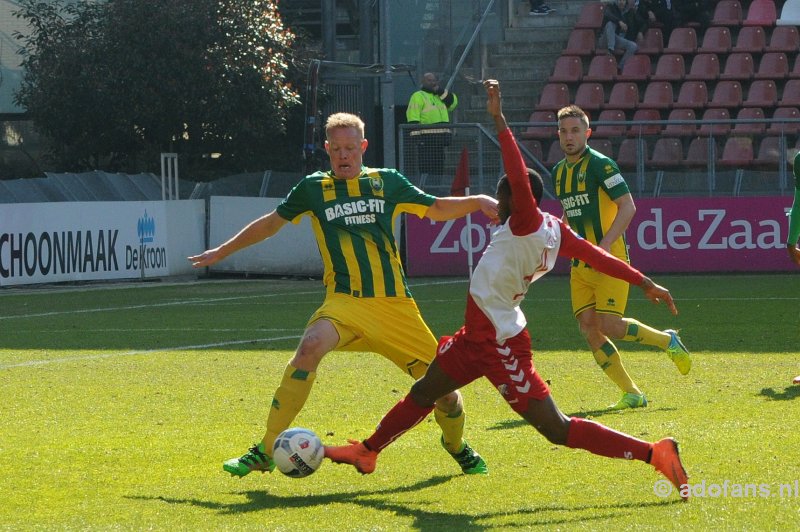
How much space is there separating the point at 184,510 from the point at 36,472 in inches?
49.6

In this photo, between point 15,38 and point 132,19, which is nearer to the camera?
point 132,19

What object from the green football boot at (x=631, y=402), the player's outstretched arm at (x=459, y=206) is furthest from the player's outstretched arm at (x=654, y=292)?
the green football boot at (x=631, y=402)

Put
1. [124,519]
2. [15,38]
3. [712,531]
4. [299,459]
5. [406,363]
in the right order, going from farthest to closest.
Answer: [15,38]
[406,363]
[299,459]
[124,519]
[712,531]

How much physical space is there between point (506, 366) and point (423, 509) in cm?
75

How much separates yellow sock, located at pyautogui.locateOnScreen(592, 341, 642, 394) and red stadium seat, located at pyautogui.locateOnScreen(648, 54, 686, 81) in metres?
17.8

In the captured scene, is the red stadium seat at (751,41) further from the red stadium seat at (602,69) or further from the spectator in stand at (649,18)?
the red stadium seat at (602,69)

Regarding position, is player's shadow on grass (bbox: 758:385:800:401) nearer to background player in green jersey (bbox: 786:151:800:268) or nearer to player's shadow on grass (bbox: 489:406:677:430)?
player's shadow on grass (bbox: 489:406:677:430)

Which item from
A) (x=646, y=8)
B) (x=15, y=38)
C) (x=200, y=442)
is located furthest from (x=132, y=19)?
(x=200, y=442)

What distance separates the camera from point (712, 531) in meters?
5.63

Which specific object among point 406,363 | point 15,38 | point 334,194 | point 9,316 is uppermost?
point 15,38

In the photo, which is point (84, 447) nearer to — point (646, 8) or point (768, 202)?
point (768, 202)

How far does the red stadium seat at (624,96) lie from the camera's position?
86.7 ft

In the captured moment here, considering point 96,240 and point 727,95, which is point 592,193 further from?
point 727,95

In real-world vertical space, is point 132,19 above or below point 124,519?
above
